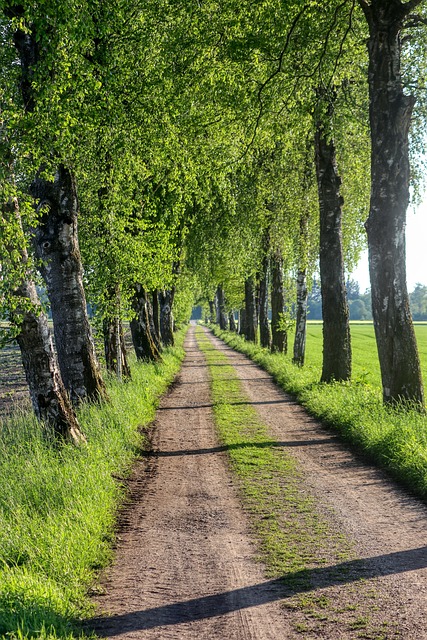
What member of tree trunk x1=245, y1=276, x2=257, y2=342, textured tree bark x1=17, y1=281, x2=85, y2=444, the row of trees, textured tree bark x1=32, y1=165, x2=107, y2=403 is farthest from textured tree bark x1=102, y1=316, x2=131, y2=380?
tree trunk x1=245, y1=276, x2=257, y2=342

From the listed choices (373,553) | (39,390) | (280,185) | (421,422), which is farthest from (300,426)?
(280,185)

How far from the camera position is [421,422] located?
409 inches

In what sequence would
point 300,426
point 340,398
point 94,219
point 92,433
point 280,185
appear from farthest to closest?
point 280,185 → point 94,219 → point 340,398 → point 300,426 → point 92,433

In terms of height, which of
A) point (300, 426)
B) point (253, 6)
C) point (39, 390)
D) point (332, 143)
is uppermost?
point (253, 6)

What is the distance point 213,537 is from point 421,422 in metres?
4.96

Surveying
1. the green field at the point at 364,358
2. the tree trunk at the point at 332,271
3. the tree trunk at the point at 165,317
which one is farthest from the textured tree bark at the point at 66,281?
the tree trunk at the point at 165,317

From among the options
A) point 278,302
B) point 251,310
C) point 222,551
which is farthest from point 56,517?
point 251,310

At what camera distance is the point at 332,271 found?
1792 centimetres

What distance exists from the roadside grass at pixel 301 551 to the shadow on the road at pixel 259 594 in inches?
0.7

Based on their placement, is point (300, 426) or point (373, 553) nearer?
point (373, 553)

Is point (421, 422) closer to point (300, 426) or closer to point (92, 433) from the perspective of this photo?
point (300, 426)

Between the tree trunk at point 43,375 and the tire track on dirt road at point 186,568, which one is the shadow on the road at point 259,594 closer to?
the tire track on dirt road at point 186,568

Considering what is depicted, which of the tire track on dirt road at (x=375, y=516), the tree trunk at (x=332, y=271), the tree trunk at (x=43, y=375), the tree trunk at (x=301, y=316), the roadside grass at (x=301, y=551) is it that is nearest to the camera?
the roadside grass at (x=301, y=551)

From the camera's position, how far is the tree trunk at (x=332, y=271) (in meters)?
17.8
